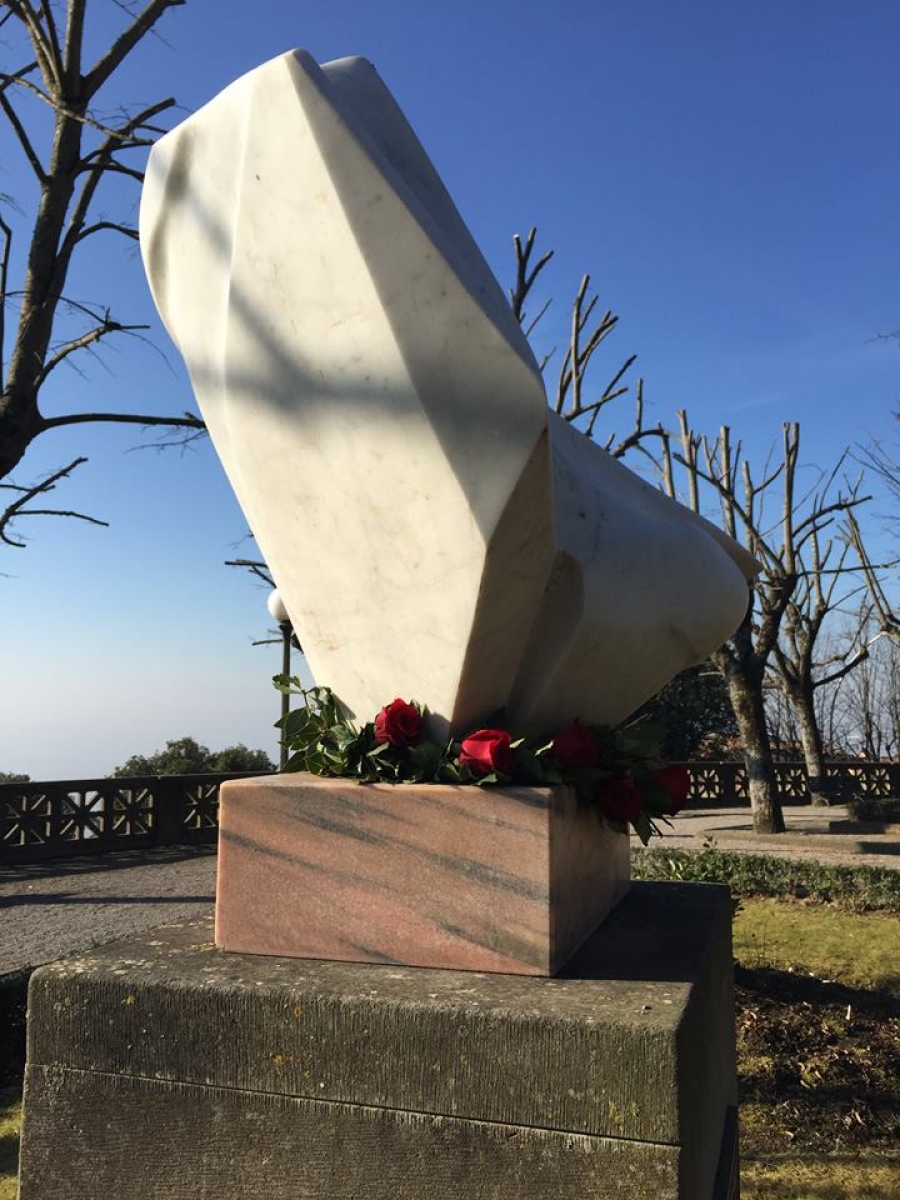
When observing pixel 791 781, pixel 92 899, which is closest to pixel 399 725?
pixel 92 899

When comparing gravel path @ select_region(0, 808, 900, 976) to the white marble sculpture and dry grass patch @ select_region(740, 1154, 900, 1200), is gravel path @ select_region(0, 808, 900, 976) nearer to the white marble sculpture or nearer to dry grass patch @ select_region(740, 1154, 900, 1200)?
dry grass patch @ select_region(740, 1154, 900, 1200)

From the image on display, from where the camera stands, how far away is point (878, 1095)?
445 cm

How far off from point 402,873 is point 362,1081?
0.47 meters

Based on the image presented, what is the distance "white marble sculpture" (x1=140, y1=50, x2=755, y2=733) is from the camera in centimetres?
224

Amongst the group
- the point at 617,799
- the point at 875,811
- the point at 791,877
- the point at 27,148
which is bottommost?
the point at 791,877

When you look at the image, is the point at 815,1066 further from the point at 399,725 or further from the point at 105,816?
the point at 105,816

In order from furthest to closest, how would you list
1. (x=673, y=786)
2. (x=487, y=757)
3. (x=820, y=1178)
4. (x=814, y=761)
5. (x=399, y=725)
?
(x=814, y=761) → (x=820, y=1178) → (x=673, y=786) → (x=399, y=725) → (x=487, y=757)

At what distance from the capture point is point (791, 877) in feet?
31.8

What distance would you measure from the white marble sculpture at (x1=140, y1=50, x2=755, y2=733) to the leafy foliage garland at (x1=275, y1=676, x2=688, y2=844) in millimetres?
86

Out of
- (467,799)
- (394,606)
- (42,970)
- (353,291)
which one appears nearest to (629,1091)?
(467,799)

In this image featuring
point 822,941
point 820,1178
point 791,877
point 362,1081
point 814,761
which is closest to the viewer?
point 362,1081

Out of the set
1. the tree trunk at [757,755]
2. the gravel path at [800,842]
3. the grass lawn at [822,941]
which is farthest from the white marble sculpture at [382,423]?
the tree trunk at [757,755]

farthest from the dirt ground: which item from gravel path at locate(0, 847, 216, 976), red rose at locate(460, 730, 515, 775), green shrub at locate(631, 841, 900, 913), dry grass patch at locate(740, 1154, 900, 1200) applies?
gravel path at locate(0, 847, 216, 976)

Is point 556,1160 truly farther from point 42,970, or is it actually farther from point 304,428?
point 304,428
